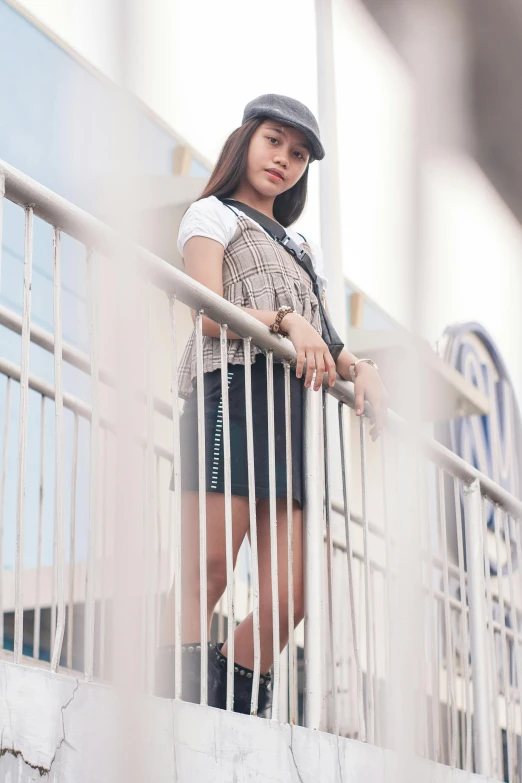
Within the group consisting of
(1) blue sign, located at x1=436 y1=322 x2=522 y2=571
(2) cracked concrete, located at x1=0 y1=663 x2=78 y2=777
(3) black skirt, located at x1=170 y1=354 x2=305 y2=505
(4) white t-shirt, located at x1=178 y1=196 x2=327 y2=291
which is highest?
(1) blue sign, located at x1=436 y1=322 x2=522 y2=571

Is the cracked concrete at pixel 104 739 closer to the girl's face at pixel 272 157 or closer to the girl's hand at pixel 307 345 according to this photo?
the girl's hand at pixel 307 345

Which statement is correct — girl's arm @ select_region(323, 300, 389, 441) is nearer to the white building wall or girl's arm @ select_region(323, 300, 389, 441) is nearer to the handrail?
the handrail

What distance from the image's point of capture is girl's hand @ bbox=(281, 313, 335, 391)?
1.89 metres

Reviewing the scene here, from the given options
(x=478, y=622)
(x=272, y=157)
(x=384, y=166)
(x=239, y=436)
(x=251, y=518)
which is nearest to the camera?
(x=384, y=166)

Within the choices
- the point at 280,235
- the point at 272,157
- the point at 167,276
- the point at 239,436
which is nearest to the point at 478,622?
the point at 239,436

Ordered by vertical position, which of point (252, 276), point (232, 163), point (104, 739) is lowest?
point (104, 739)

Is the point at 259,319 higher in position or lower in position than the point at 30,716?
higher

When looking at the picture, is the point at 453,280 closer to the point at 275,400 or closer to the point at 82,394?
the point at 275,400

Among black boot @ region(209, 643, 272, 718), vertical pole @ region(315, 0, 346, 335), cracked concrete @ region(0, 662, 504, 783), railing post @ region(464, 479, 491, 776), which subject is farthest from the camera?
vertical pole @ region(315, 0, 346, 335)

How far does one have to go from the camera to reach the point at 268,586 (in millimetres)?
1893

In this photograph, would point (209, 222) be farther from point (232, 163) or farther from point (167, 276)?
point (167, 276)

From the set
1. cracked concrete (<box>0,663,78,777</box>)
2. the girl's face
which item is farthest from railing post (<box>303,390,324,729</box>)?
cracked concrete (<box>0,663,78,777</box>)

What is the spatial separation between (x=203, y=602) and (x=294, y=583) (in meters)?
0.30

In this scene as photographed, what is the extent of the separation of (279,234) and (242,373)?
0.30 metres
